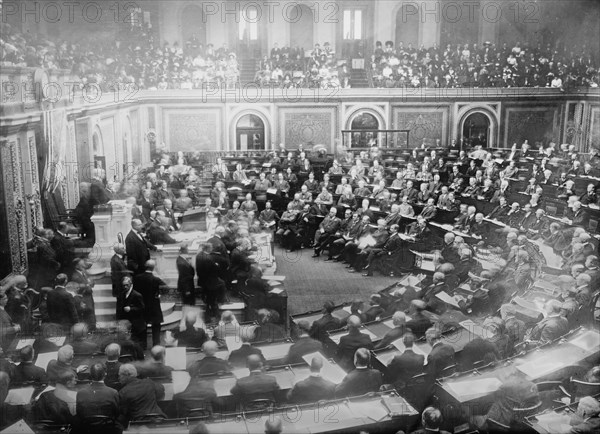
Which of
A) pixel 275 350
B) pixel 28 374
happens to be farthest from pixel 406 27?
pixel 28 374

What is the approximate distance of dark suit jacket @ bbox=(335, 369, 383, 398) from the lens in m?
7.78

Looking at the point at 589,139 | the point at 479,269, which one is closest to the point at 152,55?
the point at 479,269

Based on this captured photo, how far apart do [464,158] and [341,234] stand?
7.22 m

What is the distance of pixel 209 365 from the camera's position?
7875 mm

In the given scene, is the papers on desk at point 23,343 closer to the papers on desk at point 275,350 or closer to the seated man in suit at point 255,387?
the seated man in suit at point 255,387


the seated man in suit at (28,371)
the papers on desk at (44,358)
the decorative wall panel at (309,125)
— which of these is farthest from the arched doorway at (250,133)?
the seated man in suit at (28,371)

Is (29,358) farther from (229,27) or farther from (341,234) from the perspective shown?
(229,27)

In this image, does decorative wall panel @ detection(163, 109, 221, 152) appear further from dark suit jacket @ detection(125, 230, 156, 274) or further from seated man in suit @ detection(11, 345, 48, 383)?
seated man in suit @ detection(11, 345, 48, 383)

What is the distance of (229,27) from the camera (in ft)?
74.8

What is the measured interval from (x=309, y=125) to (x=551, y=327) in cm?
1712

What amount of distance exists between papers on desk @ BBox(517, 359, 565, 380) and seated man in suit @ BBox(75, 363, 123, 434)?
497 centimetres

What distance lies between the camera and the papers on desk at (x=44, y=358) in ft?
26.1

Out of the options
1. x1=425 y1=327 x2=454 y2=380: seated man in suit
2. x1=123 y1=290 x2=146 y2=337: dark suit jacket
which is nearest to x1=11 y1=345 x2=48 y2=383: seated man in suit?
x1=123 y1=290 x2=146 y2=337: dark suit jacket

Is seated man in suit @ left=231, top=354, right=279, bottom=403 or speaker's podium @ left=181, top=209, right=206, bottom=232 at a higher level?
speaker's podium @ left=181, top=209, right=206, bottom=232
